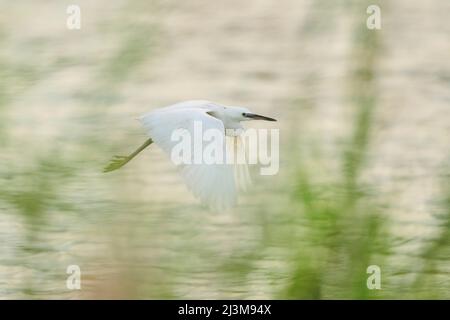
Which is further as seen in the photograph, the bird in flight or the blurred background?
the blurred background

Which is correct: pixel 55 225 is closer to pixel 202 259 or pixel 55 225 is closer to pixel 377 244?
pixel 202 259

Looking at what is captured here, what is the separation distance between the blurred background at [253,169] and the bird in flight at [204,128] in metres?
0.12

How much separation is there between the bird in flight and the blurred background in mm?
121

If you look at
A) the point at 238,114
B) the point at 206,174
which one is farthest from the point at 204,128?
the point at 238,114

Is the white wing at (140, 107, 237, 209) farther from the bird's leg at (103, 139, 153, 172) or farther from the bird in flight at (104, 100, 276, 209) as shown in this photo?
the bird's leg at (103, 139, 153, 172)

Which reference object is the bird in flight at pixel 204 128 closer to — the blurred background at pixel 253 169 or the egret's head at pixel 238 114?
the egret's head at pixel 238 114

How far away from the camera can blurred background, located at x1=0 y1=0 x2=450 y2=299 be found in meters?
2.75

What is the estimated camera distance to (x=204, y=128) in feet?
8.09

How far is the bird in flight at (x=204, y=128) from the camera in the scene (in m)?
2.41

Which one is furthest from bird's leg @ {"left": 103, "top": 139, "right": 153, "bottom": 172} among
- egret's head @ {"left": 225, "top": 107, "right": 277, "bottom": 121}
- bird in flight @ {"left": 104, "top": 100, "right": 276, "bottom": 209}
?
egret's head @ {"left": 225, "top": 107, "right": 277, "bottom": 121}

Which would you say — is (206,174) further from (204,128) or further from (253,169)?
(253,169)

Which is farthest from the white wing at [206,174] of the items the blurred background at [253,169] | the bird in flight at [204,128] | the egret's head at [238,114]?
the blurred background at [253,169]
